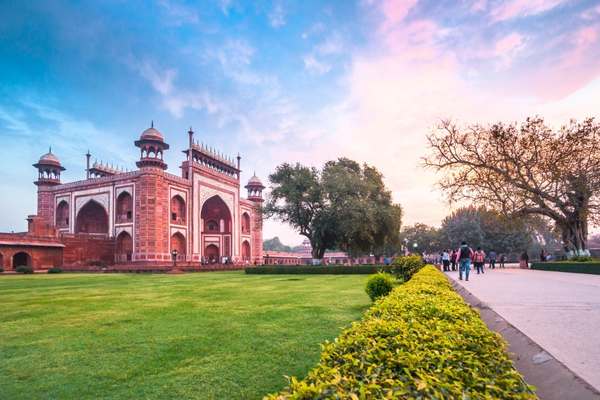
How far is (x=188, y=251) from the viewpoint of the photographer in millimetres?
36969

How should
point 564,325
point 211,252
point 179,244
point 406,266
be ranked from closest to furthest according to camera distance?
point 564,325 → point 406,266 → point 179,244 → point 211,252

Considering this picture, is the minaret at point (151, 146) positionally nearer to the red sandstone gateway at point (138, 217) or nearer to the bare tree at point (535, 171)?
the red sandstone gateway at point (138, 217)

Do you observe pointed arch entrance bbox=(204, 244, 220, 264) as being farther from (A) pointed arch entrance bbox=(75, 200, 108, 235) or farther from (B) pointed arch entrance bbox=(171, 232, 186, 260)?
(A) pointed arch entrance bbox=(75, 200, 108, 235)

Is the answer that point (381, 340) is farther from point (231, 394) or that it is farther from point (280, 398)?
point (231, 394)

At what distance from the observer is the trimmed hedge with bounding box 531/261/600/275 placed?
53.6ft

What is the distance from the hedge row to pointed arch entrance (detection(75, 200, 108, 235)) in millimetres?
40819

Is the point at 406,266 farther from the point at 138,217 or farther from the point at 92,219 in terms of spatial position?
the point at 92,219

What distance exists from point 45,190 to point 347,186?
31.8m

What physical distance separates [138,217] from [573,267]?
3098cm

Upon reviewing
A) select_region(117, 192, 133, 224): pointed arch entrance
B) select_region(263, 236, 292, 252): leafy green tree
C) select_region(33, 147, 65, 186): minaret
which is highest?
select_region(33, 147, 65, 186): minaret

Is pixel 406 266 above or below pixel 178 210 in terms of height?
below

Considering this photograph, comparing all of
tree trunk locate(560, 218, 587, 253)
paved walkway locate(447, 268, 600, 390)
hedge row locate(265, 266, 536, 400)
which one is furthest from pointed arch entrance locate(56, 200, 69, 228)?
hedge row locate(265, 266, 536, 400)

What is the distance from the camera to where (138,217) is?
109ft

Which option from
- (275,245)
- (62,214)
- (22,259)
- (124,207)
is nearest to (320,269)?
(124,207)
